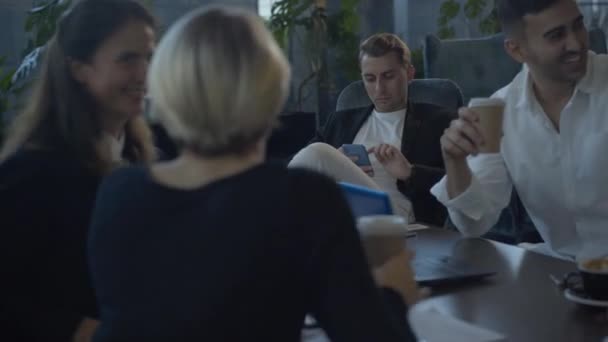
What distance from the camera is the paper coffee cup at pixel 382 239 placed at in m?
1.05

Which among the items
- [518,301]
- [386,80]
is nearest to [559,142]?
[518,301]

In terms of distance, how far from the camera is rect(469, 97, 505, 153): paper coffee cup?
1.52m

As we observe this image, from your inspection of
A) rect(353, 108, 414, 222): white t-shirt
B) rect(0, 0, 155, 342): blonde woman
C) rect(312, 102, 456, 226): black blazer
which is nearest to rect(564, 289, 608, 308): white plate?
rect(0, 0, 155, 342): blonde woman

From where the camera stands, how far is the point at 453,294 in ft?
4.50

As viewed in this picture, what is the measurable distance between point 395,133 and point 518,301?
1.73 metres

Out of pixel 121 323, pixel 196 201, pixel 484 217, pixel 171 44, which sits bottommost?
pixel 484 217

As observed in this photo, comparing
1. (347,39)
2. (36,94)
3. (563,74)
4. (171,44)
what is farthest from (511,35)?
(347,39)

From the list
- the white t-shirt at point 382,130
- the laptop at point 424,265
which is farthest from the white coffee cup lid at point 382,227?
the white t-shirt at point 382,130

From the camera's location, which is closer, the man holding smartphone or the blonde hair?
the blonde hair

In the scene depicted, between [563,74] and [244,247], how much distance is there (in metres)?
1.47

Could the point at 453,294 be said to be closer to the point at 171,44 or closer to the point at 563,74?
the point at 171,44

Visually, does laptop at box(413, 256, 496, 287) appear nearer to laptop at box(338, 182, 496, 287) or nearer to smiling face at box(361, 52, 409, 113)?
laptop at box(338, 182, 496, 287)

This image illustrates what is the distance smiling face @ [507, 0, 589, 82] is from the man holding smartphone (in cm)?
56

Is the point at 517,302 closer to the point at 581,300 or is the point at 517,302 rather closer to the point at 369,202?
the point at 581,300
